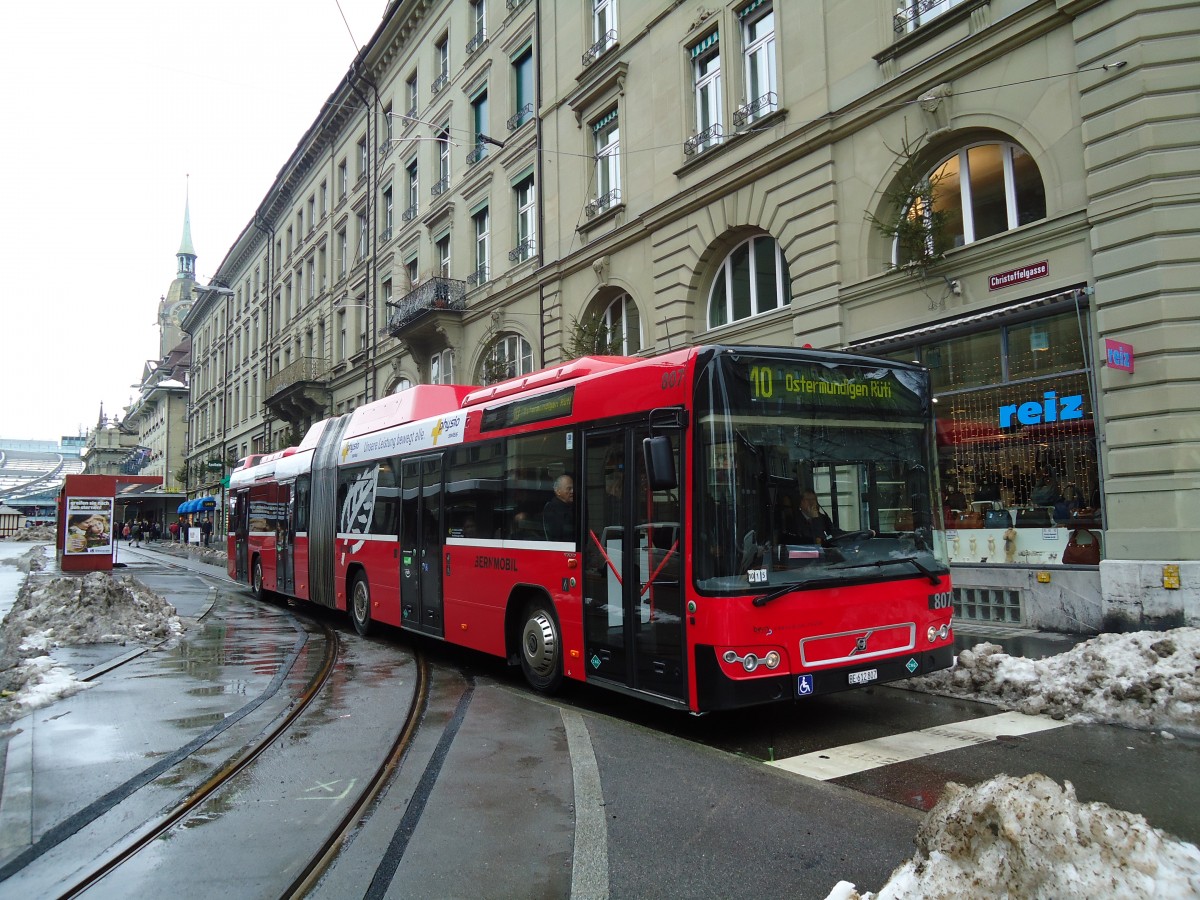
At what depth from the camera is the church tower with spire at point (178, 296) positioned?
108 m

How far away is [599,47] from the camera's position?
65.9ft

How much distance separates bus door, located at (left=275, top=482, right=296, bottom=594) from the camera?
1524 cm

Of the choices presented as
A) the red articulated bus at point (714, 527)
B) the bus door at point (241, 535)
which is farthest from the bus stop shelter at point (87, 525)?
the red articulated bus at point (714, 527)

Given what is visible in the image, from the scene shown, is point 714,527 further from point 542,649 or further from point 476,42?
point 476,42

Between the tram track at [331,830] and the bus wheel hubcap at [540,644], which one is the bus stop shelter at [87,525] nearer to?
the tram track at [331,830]

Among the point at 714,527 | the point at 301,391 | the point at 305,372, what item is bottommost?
the point at 714,527

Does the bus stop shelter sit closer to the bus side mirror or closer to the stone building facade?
the stone building facade

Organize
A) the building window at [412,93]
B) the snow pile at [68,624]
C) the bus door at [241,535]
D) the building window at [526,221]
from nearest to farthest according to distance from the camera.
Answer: the snow pile at [68,624], the bus door at [241,535], the building window at [526,221], the building window at [412,93]

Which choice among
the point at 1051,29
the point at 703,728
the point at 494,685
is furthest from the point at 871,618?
the point at 1051,29

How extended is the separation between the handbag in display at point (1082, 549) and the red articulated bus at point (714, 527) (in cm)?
502

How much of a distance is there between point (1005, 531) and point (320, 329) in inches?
1323

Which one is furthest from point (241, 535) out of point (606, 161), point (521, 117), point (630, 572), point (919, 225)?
point (919, 225)

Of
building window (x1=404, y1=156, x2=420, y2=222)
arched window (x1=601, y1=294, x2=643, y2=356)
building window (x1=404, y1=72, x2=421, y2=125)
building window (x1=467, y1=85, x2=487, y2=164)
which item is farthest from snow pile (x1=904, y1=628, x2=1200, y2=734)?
building window (x1=404, y1=72, x2=421, y2=125)

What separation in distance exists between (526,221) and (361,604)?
46.3 ft
